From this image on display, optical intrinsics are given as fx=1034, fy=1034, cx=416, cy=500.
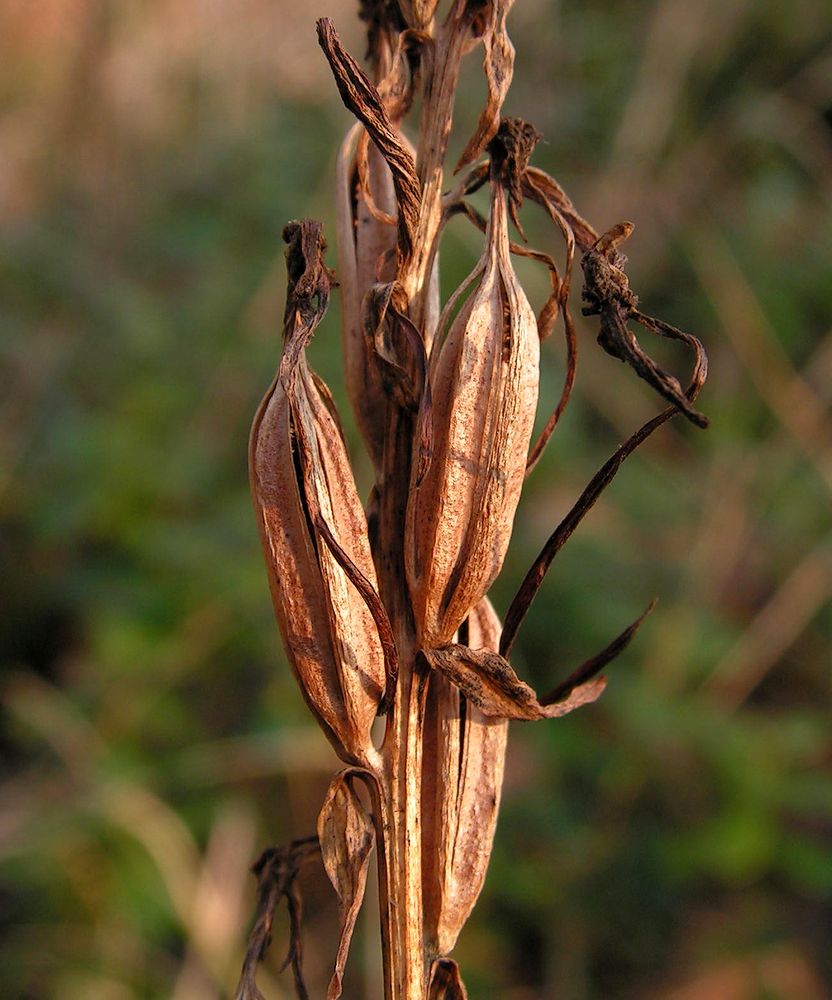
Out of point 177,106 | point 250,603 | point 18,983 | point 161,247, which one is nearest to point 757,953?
point 250,603

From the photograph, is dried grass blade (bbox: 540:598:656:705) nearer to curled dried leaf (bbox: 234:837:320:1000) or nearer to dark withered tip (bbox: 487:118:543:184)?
curled dried leaf (bbox: 234:837:320:1000)

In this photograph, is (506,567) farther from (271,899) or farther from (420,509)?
(420,509)

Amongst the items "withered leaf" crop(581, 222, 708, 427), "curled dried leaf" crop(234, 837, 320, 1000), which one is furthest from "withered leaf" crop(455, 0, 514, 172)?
"curled dried leaf" crop(234, 837, 320, 1000)

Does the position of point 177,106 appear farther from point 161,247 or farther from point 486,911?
point 486,911

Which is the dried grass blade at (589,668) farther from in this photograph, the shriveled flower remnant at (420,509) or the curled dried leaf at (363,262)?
the curled dried leaf at (363,262)

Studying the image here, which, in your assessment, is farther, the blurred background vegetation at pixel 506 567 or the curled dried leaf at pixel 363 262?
the blurred background vegetation at pixel 506 567

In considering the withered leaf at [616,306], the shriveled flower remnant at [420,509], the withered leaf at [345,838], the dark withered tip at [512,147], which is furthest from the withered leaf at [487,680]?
the dark withered tip at [512,147]

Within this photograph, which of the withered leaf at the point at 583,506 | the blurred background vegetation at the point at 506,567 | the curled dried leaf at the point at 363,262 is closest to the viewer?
the withered leaf at the point at 583,506

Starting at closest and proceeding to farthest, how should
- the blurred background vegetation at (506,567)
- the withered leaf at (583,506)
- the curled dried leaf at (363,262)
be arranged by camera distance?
the withered leaf at (583,506)
the curled dried leaf at (363,262)
the blurred background vegetation at (506,567)
